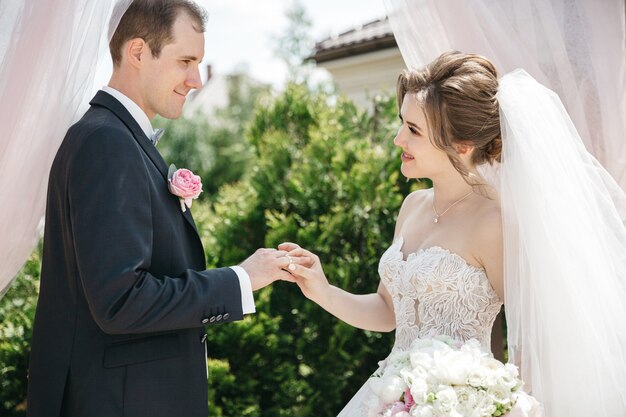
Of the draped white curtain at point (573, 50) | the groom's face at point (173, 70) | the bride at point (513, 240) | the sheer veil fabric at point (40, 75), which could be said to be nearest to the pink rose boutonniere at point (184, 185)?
the groom's face at point (173, 70)

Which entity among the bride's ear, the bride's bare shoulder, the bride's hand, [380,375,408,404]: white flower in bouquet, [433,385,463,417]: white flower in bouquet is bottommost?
[433,385,463,417]: white flower in bouquet

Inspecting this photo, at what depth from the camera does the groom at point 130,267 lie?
2.31m

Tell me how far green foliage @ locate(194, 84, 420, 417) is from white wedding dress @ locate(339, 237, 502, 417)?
1.75m

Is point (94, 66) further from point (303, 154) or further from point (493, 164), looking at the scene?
point (303, 154)

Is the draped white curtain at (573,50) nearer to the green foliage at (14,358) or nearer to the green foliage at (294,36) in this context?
the green foliage at (14,358)

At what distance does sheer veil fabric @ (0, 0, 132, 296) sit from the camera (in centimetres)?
277

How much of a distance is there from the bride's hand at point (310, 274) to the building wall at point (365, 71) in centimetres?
620

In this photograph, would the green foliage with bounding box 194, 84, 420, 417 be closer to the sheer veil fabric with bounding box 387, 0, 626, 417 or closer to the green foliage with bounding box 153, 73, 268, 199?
the sheer veil fabric with bounding box 387, 0, 626, 417

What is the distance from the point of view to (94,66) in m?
2.83

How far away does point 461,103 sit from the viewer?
3010 millimetres

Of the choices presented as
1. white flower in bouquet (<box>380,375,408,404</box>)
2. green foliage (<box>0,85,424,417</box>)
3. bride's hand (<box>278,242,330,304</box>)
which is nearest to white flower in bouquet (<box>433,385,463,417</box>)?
white flower in bouquet (<box>380,375,408,404</box>)

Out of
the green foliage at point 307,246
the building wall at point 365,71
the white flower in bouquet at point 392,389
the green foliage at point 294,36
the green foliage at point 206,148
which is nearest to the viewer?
the white flower in bouquet at point 392,389

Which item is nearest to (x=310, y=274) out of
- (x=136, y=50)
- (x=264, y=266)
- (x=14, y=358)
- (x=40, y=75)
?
(x=264, y=266)

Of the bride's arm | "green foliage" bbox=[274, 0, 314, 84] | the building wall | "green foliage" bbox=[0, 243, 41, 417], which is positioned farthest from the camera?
"green foliage" bbox=[274, 0, 314, 84]
